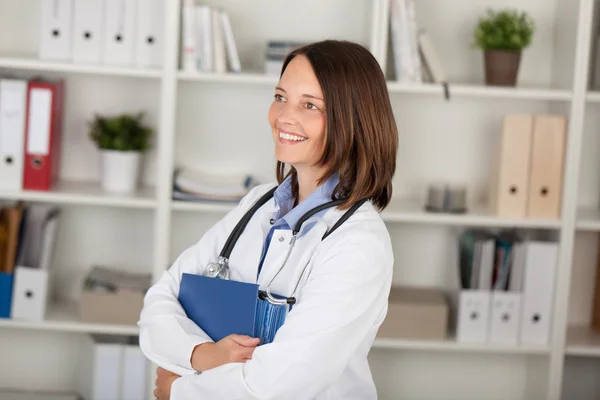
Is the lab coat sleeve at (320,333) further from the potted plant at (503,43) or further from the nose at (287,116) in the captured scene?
the potted plant at (503,43)

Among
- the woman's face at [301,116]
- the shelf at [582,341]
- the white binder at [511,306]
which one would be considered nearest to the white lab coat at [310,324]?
the woman's face at [301,116]

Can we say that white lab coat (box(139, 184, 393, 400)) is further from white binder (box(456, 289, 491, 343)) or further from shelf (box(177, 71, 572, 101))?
white binder (box(456, 289, 491, 343))

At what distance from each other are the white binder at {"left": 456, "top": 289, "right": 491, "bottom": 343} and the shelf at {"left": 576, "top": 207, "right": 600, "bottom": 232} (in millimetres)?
379

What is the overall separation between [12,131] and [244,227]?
1.35 meters

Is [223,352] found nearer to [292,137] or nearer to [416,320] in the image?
[292,137]

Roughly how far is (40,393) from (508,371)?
67.3 inches

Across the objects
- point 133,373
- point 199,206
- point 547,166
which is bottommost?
point 133,373

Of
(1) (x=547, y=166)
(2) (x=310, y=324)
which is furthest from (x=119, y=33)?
(2) (x=310, y=324)

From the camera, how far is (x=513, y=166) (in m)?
3.06

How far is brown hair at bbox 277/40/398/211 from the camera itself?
1.76 metres

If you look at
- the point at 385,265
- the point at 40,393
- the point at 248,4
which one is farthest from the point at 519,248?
the point at 40,393

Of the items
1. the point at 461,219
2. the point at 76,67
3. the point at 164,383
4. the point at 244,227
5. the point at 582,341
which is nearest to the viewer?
the point at 164,383

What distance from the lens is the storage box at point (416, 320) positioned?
313 cm

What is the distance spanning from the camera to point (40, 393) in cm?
337
